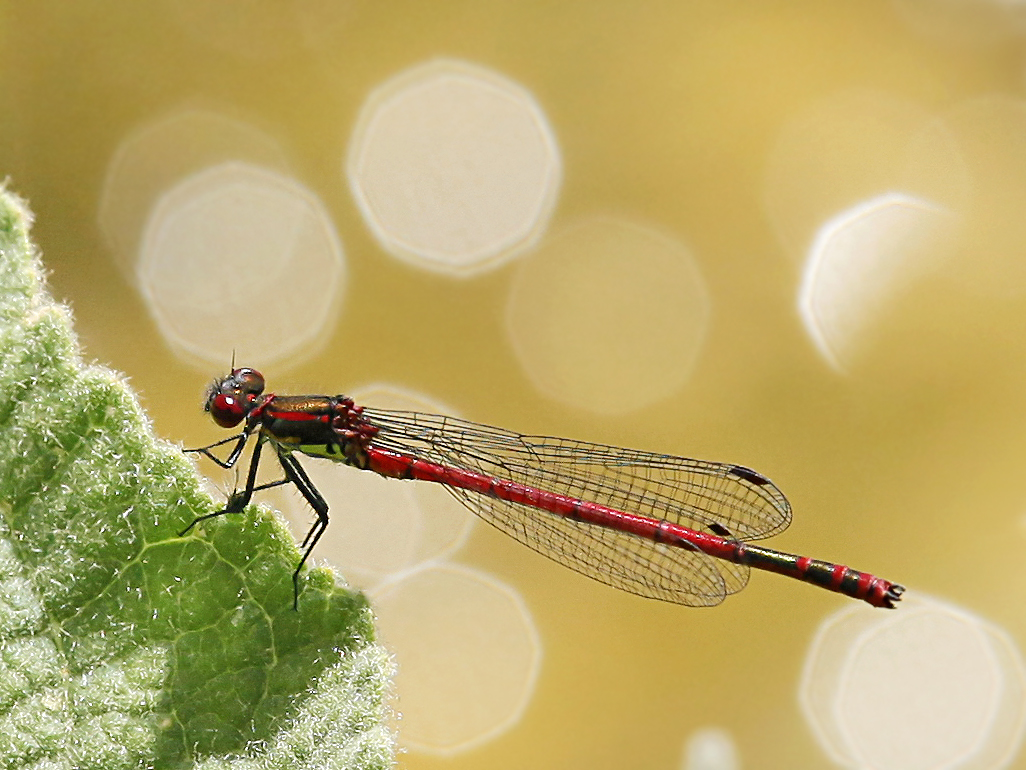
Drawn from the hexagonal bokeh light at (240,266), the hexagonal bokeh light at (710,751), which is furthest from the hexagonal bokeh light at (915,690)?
the hexagonal bokeh light at (240,266)

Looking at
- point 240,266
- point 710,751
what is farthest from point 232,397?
point 710,751

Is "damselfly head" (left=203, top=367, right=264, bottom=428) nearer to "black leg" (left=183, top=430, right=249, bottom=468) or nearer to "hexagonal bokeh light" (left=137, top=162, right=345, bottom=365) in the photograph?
"black leg" (left=183, top=430, right=249, bottom=468)

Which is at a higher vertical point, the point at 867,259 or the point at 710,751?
the point at 867,259

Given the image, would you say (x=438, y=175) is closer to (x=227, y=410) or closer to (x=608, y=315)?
(x=608, y=315)

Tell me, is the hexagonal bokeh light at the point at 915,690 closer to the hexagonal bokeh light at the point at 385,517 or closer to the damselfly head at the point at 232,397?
the hexagonal bokeh light at the point at 385,517

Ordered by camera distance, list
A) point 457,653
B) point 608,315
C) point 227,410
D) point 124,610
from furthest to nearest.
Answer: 1. point 608,315
2. point 457,653
3. point 227,410
4. point 124,610

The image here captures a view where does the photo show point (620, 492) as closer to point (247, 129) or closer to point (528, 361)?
point (528, 361)
